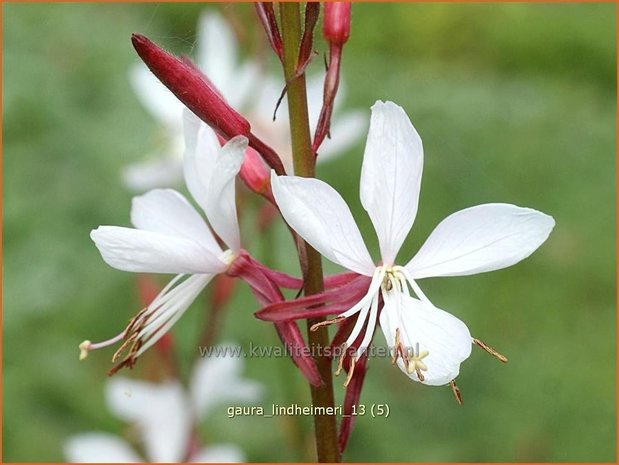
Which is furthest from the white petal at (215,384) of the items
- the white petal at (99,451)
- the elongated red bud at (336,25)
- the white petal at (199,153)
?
the elongated red bud at (336,25)

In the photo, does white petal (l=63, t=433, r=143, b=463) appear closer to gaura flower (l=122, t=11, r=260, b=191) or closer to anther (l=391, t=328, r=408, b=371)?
gaura flower (l=122, t=11, r=260, b=191)

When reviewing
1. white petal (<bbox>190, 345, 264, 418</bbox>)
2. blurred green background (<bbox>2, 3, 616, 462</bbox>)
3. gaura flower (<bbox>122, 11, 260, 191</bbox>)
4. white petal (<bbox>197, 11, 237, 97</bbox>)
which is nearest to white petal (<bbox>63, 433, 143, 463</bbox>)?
white petal (<bbox>190, 345, 264, 418</bbox>)

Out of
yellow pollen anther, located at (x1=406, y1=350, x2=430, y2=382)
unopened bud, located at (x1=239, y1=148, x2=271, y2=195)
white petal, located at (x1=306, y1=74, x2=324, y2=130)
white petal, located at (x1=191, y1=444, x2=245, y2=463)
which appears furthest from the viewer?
white petal, located at (x1=306, y1=74, x2=324, y2=130)

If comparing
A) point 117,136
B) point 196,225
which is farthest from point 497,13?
point 196,225

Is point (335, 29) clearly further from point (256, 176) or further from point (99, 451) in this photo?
point (99, 451)

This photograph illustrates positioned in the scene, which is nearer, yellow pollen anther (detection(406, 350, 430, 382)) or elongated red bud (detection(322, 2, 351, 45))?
yellow pollen anther (detection(406, 350, 430, 382))

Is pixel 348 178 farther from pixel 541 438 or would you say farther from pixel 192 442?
pixel 192 442

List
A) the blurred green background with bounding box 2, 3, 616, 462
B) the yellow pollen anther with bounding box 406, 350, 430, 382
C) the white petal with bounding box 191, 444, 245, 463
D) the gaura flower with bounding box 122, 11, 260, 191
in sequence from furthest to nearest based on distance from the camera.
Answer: the blurred green background with bounding box 2, 3, 616, 462 → the gaura flower with bounding box 122, 11, 260, 191 → the white petal with bounding box 191, 444, 245, 463 → the yellow pollen anther with bounding box 406, 350, 430, 382

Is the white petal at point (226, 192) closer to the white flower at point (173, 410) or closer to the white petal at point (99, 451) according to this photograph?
the white flower at point (173, 410)
